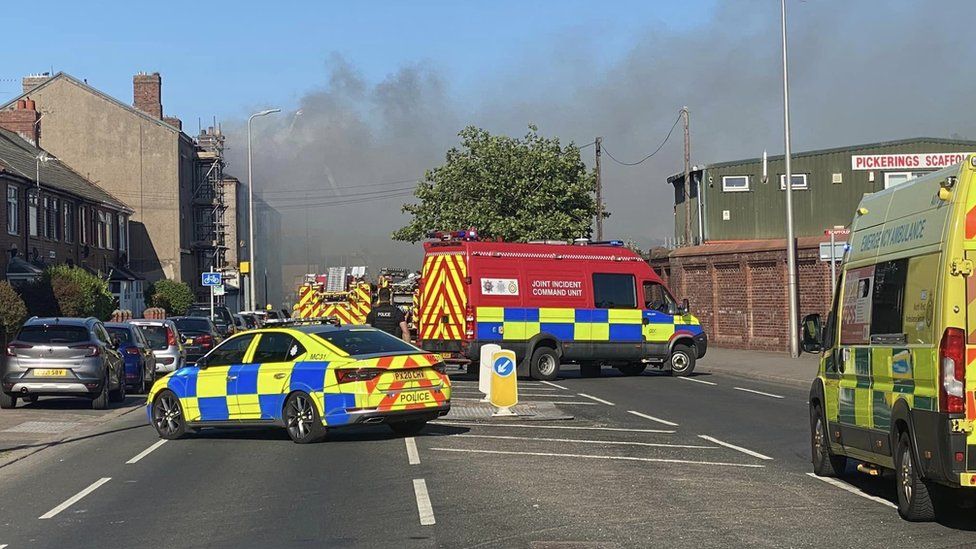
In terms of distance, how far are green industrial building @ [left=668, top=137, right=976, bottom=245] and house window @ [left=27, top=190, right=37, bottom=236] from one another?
28.2m

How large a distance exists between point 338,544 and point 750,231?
1861 inches

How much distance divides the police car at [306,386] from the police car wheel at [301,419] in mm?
12

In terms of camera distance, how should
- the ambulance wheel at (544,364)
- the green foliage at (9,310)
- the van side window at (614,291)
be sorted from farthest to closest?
the green foliage at (9,310) → the van side window at (614,291) → the ambulance wheel at (544,364)

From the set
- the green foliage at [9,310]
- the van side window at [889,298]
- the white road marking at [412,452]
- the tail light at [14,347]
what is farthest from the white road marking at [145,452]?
the green foliage at [9,310]

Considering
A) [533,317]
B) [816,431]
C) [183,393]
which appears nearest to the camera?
[816,431]

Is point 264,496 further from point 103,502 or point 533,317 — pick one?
point 533,317

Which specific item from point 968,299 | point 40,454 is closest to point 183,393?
point 40,454

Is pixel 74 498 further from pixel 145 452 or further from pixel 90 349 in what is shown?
pixel 90 349

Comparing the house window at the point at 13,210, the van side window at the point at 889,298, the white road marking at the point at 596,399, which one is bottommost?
the white road marking at the point at 596,399

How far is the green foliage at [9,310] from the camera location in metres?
31.1

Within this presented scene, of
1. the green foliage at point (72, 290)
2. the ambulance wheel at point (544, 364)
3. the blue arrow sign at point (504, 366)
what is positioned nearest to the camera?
the blue arrow sign at point (504, 366)

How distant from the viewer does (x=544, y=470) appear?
12016 mm

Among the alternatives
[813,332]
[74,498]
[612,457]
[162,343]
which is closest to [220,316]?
[162,343]

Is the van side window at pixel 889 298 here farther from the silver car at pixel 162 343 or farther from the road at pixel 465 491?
the silver car at pixel 162 343
